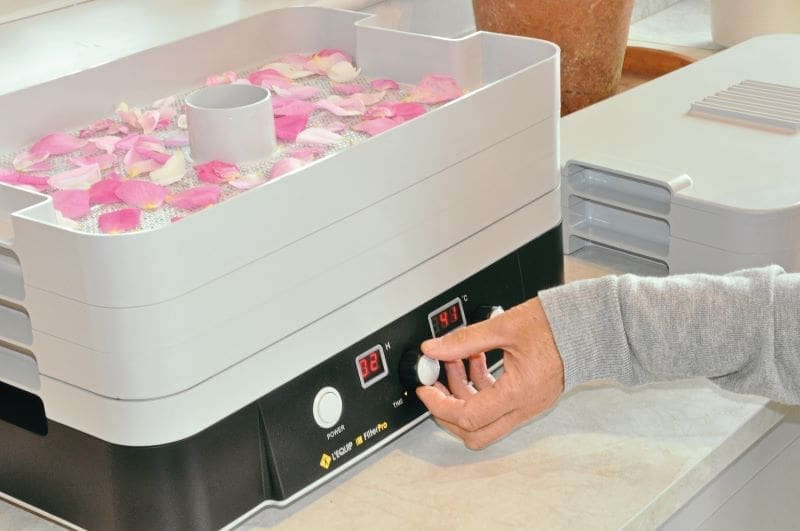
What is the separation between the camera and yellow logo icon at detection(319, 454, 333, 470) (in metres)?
0.91

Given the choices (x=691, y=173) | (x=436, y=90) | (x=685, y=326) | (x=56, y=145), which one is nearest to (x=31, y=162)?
(x=56, y=145)

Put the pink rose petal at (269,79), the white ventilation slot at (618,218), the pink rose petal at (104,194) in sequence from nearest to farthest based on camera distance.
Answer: the pink rose petal at (104,194), the pink rose petal at (269,79), the white ventilation slot at (618,218)

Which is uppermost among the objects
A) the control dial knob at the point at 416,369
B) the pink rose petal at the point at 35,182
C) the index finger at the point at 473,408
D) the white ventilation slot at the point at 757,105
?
the pink rose petal at the point at 35,182

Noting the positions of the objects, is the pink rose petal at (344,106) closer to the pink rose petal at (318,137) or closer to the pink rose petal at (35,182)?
the pink rose petal at (318,137)

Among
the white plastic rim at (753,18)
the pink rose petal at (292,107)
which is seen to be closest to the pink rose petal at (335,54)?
the pink rose petal at (292,107)

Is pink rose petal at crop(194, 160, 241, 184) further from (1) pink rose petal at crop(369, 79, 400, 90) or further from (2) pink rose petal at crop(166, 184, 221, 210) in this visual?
(1) pink rose petal at crop(369, 79, 400, 90)

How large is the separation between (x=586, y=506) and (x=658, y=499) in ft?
0.19

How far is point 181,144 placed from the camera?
96cm

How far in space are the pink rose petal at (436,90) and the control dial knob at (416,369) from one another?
222mm

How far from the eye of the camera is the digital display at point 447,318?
38.6 inches

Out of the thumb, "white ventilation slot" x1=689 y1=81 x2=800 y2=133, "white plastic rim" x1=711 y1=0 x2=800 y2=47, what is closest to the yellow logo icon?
the thumb

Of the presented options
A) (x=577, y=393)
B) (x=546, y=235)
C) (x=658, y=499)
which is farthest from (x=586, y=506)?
(x=546, y=235)

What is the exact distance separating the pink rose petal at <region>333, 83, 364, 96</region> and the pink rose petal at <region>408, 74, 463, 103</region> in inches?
2.1

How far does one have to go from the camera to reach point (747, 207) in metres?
1.11
